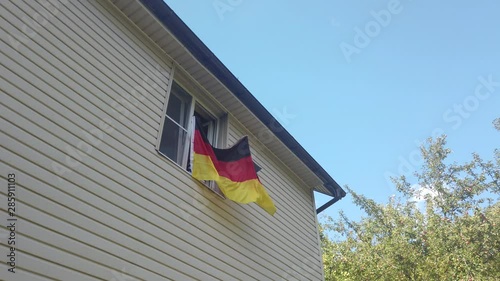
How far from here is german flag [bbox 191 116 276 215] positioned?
5.32 metres

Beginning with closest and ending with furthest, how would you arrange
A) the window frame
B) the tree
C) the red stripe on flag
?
1. the window frame
2. the red stripe on flag
3. the tree

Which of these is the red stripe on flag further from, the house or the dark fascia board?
the dark fascia board

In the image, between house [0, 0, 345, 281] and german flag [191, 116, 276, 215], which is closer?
house [0, 0, 345, 281]

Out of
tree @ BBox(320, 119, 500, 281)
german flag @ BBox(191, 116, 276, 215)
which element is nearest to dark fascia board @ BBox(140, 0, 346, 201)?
german flag @ BBox(191, 116, 276, 215)

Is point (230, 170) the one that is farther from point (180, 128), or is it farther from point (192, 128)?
point (180, 128)

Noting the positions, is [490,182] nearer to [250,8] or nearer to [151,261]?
[250,8]

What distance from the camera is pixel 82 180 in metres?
3.70

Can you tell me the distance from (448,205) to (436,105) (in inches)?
382

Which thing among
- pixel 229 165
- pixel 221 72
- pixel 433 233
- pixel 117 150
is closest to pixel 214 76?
pixel 221 72

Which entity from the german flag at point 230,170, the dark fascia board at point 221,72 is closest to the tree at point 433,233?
the dark fascia board at point 221,72

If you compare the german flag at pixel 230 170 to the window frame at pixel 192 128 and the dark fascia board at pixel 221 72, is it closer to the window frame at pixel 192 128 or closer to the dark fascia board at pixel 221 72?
the window frame at pixel 192 128

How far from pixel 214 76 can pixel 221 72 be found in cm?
15

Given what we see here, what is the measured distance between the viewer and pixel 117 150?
4.24 meters

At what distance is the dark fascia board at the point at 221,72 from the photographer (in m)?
5.32
